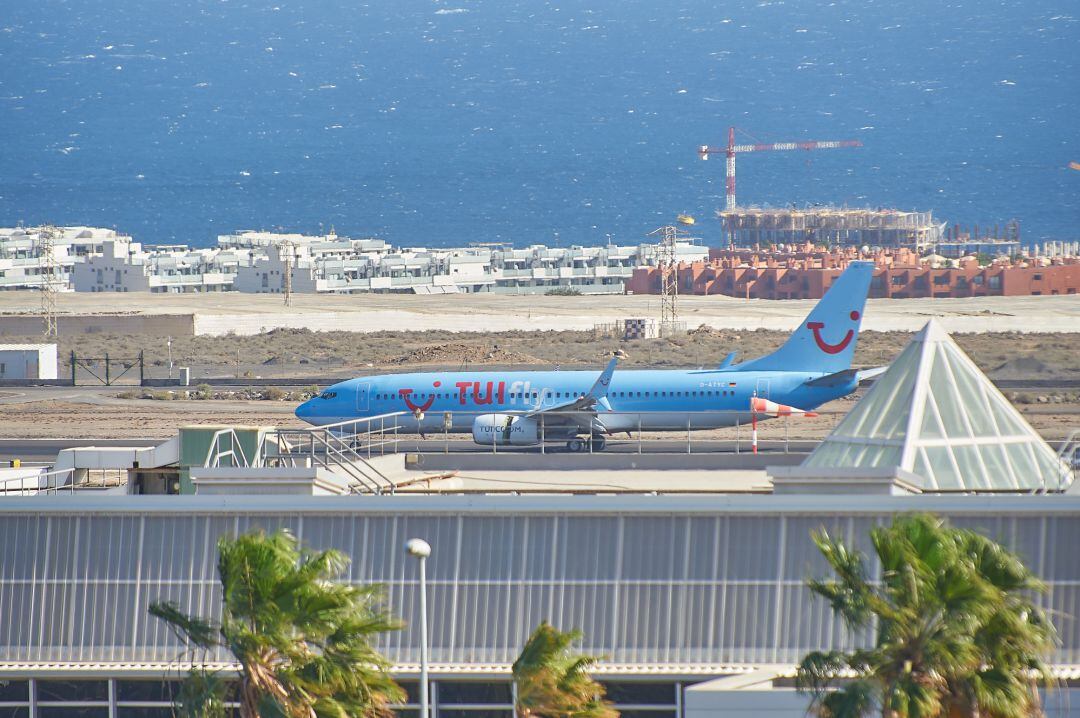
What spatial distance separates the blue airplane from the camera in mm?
64250

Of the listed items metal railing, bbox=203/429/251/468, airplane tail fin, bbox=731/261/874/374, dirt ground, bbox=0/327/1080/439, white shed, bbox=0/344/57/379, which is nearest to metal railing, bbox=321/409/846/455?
airplane tail fin, bbox=731/261/874/374

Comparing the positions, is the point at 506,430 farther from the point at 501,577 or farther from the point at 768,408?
the point at 501,577

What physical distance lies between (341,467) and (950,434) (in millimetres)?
13507

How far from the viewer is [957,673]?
19188 mm

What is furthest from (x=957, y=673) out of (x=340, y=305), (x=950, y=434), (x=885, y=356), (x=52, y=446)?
(x=340, y=305)

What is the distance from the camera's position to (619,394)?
66312 mm

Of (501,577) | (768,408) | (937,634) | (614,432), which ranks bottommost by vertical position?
(501,577)

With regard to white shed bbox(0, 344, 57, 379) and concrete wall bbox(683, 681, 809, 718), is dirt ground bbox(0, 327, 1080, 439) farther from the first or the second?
concrete wall bbox(683, 681, 809, 718)

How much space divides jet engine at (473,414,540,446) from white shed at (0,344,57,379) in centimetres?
5401

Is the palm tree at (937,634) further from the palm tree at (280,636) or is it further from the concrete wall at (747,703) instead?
the palm tree at (280,636)

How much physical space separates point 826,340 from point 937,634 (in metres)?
48.7

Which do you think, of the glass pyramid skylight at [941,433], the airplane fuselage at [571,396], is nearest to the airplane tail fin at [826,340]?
the airplane fuselage at [571,396]

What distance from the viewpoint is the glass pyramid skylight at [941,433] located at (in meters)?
32.8

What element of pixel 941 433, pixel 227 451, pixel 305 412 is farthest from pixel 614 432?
pixel 941 433
